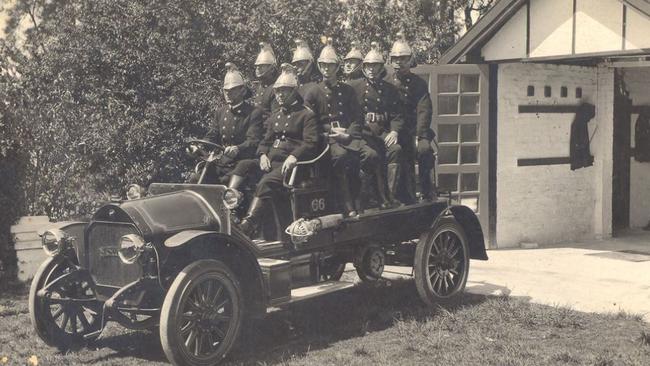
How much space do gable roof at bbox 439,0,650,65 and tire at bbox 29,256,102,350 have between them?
7.24m

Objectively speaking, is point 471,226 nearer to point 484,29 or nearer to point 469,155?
point 469,155

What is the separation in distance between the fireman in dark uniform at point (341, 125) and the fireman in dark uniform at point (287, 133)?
0.73 ft

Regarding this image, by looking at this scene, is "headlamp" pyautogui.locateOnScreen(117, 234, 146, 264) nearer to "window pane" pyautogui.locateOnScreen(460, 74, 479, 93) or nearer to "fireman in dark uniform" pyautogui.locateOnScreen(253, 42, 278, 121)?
"fireman in dark uniform" pyautogui.locateOnScreen(253, 42, 278, 121)

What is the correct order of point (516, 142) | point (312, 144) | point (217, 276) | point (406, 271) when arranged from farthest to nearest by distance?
point (516, 142) < point (406, 271) < point (312, 144) < point (217, 276)

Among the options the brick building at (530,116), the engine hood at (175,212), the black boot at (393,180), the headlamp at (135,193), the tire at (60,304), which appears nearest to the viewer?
the engine hood at (175,212)

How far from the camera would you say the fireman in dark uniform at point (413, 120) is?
8789 millimetres

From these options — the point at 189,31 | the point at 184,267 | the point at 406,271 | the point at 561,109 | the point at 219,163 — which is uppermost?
the point at 189,31

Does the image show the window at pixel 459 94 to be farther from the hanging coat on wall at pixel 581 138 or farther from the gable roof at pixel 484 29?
the hanging coat on wall at pixel 581 138

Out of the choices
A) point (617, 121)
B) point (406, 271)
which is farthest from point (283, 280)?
point (617, 121)

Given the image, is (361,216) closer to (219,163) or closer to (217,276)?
(219,163)

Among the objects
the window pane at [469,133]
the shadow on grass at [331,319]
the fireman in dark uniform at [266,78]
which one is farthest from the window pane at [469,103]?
the fireman in dark uniform at [266,78]

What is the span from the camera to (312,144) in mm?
7418

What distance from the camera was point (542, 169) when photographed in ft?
42.5

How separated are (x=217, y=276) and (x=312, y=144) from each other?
166 cm
